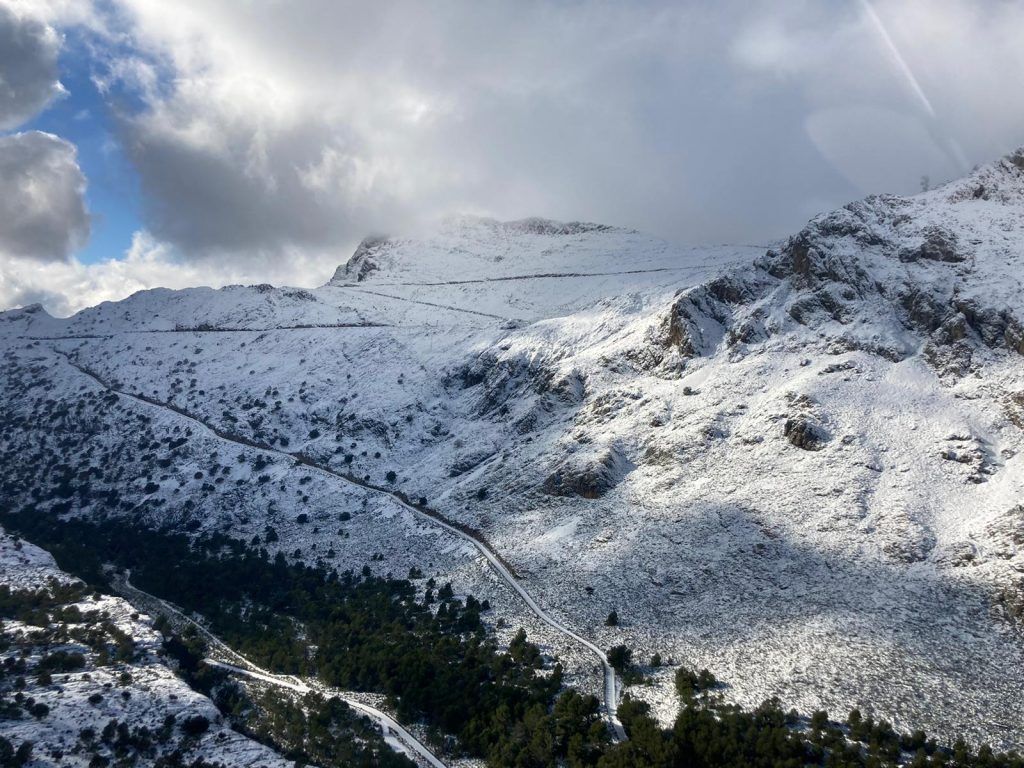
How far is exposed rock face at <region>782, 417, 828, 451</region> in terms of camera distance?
6425cm

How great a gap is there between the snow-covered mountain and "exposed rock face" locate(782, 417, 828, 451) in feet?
0.60

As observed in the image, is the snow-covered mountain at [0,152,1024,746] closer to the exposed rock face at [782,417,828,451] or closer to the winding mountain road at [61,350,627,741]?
the exposed rock face at [782,417,828,451]

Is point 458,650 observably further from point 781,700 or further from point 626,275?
point 626,275

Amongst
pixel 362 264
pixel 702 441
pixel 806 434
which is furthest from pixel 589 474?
pixel 362 264

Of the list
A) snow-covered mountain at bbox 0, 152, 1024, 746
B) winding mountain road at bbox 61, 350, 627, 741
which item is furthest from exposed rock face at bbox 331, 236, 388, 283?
winding mountain road at bbox 61, 350, 627, 741

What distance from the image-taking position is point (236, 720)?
157 ft

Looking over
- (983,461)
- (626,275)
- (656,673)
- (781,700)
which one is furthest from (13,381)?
(983,461)

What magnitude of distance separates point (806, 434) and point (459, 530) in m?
32.3

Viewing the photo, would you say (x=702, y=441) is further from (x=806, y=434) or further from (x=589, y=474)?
(x=589, y=474)

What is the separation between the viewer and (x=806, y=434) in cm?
6494

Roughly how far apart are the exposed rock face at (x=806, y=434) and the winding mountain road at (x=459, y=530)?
27120 millimetres

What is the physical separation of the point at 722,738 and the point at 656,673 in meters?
9.04

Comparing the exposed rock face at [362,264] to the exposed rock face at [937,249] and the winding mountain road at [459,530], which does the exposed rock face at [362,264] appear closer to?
the winding mountain road at [459,530]

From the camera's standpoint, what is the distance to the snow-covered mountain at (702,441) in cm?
4716
